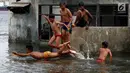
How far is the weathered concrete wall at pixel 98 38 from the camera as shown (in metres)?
20.9

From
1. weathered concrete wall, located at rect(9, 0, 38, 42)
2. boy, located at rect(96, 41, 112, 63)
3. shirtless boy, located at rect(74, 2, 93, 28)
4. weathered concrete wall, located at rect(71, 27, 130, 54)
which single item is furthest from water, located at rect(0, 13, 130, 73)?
weathered concrete wall, located at rect(9, 0, 38, 42)

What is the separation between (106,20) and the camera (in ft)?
101

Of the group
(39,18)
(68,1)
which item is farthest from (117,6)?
(39,18)

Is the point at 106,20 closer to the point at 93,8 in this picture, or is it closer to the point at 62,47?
the point at 93,8

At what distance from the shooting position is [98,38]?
70.9ft

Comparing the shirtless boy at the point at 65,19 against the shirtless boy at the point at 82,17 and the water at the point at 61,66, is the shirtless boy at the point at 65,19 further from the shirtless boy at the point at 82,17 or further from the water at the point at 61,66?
the water at the point at 61,66

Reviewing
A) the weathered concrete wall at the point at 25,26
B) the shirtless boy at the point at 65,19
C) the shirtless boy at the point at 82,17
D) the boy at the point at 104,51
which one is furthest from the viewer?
the weathered concrete wall at the point at 25,26

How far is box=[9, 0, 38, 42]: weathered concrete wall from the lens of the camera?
31.5 meters

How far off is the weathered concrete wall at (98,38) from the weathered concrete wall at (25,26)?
34.1ft

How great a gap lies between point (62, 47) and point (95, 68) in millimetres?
2300

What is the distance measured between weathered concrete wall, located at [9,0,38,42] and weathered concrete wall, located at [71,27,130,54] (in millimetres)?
10400

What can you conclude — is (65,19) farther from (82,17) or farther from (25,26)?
(25,26)

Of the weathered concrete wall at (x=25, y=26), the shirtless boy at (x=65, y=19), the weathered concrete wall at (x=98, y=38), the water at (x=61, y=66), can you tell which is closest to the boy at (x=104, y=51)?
the water at (x=61, y=66)

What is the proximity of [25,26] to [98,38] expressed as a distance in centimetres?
1141
